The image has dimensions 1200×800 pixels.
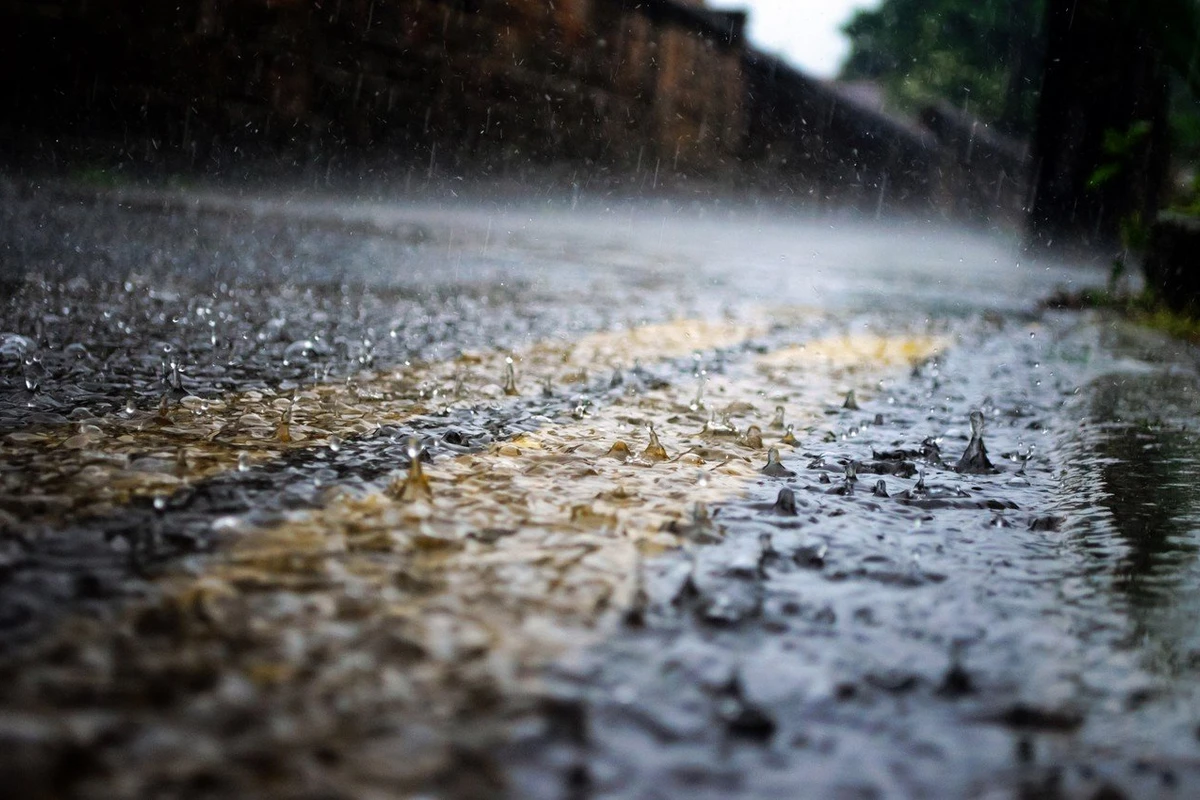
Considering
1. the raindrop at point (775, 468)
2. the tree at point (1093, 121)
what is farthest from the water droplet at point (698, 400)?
the tree at point (1093, 121)

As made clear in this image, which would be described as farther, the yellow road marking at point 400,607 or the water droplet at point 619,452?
the water droplet at point 619,452

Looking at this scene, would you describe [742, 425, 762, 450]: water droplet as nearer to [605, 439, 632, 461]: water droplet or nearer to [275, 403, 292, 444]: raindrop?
[605, 439, 632, 461]: water droplet

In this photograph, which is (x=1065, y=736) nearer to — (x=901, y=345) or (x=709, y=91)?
(x=901, y=345)

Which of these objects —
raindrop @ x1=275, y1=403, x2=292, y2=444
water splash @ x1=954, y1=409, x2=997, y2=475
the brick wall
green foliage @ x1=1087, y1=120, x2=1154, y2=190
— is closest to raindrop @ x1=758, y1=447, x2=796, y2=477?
water splash @ x1=954, y1=409, x2=997, y2=475

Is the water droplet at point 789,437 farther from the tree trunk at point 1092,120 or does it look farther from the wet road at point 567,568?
the tree trunk at point 1092,120

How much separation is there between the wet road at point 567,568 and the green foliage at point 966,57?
1317 inches

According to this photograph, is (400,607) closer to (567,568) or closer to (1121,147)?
(567,568)

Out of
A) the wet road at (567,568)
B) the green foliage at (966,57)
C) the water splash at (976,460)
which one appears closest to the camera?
the wet road at (567,568)

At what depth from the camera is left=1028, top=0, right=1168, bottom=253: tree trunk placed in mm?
8398

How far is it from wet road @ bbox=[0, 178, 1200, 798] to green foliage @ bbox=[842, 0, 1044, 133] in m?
33.4

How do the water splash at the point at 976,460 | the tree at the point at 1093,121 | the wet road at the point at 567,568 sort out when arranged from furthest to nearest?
1. the tree at the point at 1093,121
2. the water splash at the point at 976,460
3. the wet road at the point at 567,568

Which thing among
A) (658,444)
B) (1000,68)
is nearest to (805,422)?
(658,444)

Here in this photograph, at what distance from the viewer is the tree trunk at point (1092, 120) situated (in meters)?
8.40

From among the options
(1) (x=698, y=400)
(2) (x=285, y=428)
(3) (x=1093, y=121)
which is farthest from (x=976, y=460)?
(3) (x=1093, y=121)
